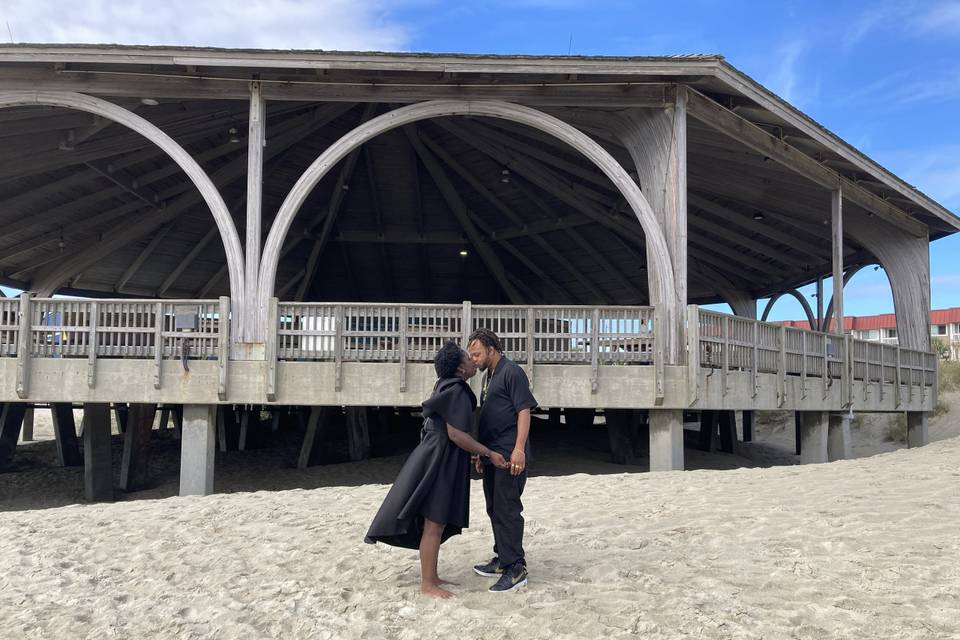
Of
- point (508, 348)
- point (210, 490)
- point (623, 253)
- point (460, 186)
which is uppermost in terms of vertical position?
point (460, 186)

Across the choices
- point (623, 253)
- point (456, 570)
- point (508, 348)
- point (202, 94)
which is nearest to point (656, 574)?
point (456, 570)

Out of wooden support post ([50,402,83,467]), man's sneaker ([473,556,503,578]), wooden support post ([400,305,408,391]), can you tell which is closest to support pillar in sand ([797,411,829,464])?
wooden support post ([400,305,408,391])

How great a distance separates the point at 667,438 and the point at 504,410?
6.59m

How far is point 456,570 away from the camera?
5.05 metres

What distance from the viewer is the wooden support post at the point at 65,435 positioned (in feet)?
49.8

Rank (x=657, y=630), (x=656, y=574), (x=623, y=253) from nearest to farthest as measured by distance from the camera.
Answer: (x=657, y=630) < (x=656, y=574) < (x=623, y=253)

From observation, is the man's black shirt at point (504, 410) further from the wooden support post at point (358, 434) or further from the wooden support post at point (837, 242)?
the wooden support post at point (837, 242)

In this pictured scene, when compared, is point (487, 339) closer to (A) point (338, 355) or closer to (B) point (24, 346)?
(A) point (338, 355)

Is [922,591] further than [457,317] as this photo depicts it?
No

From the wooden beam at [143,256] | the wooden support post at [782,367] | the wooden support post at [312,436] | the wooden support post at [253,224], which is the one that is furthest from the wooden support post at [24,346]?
the wooden support post at [782,367]

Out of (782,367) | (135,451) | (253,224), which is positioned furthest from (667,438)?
(135,451)

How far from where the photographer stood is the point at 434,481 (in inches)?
168

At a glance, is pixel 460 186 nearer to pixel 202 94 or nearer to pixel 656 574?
pixel 202 94

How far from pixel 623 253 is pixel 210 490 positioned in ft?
47.6
